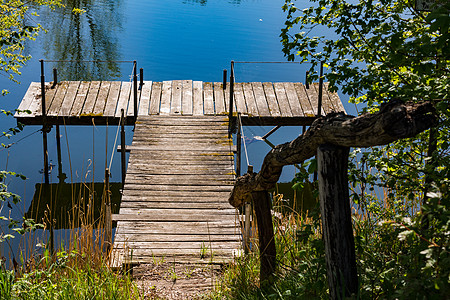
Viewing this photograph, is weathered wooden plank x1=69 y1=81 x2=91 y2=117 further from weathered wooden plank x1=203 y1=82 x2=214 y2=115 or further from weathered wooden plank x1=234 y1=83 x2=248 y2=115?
weathered wooden plank x1=234 y1=83 x2=248 y2=115

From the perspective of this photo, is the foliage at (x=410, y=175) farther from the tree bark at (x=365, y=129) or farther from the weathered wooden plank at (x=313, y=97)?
the weathered wooden plank at (x=313, y=97)

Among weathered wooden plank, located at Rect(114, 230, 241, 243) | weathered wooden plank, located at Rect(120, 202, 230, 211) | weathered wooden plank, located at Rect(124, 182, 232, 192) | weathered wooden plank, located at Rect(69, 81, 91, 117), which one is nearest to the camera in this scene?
weathered wooden plank, located at Rect(114, 230, 241, 243)

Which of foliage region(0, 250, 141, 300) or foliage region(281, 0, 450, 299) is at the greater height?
foliage region(281, 0, 450, 299)

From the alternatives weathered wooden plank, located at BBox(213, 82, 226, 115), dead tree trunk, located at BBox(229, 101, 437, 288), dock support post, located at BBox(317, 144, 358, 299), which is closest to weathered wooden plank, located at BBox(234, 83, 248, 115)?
weathered wooden plank, located at BBox(213, 82, 226, 115)

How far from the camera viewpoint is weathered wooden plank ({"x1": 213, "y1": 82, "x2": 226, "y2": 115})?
10430 millimetres

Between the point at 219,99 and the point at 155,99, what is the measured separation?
1301 millimetres

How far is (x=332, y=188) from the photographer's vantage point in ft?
7.80

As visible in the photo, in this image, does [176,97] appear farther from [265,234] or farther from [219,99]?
[265,234]

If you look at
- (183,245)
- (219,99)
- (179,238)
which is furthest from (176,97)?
(183,245)

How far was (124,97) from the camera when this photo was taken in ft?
35.4

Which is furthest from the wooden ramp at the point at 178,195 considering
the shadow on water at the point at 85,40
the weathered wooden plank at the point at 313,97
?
the shadow on water at the point at 85,40

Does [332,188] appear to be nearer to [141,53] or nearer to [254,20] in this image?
[141,53]

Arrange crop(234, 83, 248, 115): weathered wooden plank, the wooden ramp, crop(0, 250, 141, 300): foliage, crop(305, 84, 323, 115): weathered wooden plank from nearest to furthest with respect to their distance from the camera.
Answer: crop(0, 250, 141, 300): foliage, the wooden ramp, crop(234, 83, 248, 115): weathered wooden plank, crop(305, 84, 323, 115): weathered wooden plank

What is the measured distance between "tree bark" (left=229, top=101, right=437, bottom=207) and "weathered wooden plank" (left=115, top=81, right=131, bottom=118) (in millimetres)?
7635
